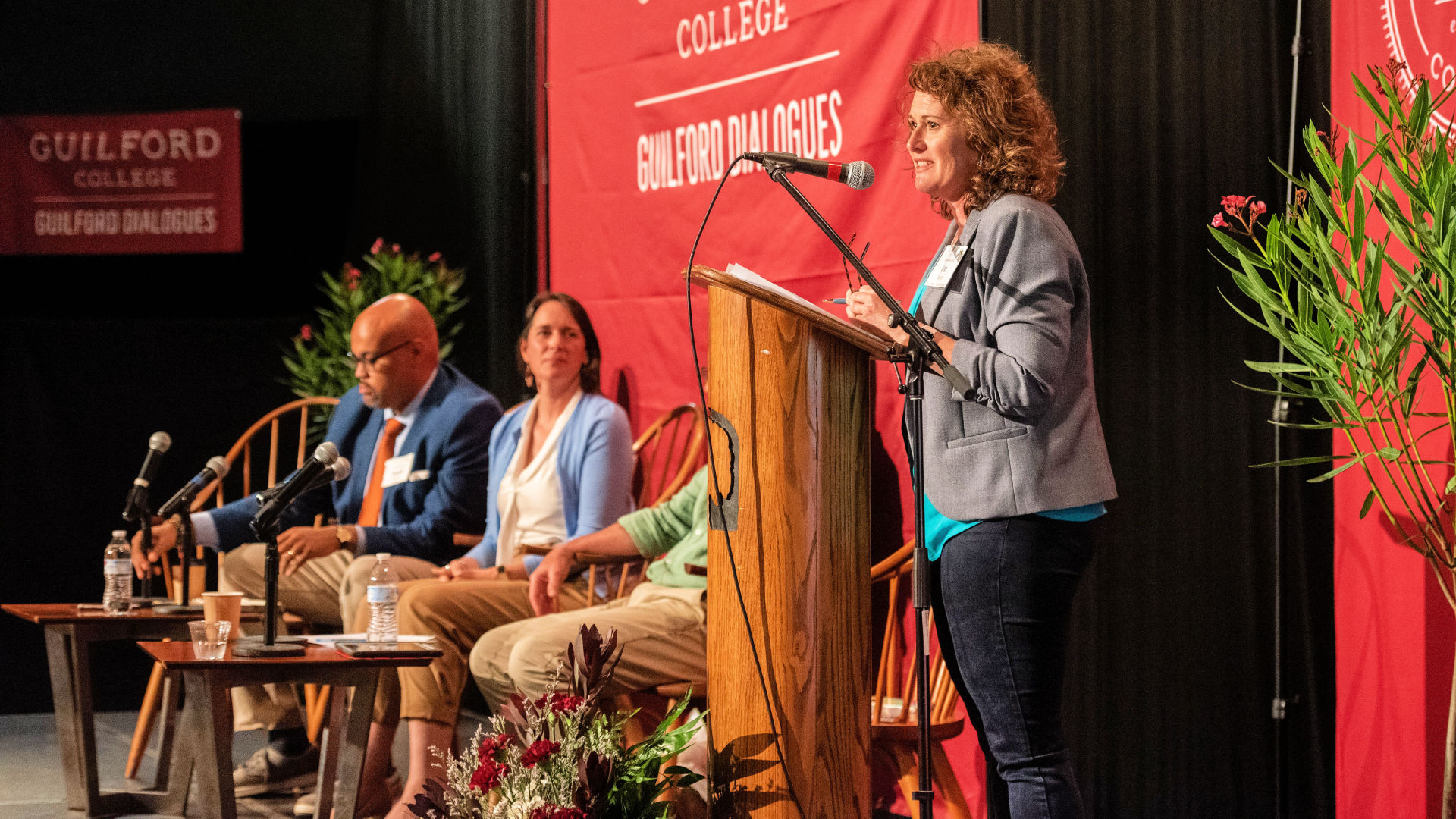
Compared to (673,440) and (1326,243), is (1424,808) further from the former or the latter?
(673,440)

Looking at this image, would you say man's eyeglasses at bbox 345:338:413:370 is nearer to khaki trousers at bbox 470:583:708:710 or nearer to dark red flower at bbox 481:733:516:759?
khaki trousers at bbox 470:583:708:710

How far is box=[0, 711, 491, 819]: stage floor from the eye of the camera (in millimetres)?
3631

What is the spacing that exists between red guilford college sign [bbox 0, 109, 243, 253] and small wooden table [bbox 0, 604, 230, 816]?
224 centimetres

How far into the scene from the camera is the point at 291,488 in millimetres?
2559

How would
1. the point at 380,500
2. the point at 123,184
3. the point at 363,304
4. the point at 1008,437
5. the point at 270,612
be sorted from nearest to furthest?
1. the point at 1008,437
2. the point at 270,612
3. the point at 380,500
4. the point at 363,304
5. the point at 123,184

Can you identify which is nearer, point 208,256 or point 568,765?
point 568,765

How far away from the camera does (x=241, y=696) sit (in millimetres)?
3881

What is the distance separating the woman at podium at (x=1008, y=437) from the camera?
1954mm

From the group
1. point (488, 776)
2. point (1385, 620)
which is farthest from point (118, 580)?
point (1385, 620)

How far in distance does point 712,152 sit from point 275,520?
6.32 feet

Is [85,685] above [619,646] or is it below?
below

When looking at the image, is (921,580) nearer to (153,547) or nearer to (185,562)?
(185,562)

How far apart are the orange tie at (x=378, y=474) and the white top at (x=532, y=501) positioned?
1.68 ft

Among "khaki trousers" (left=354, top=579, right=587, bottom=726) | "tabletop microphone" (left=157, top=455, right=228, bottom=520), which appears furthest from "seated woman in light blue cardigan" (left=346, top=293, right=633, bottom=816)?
"tabletop microphone" (left=157, top=455, right=228, bottom=520)
